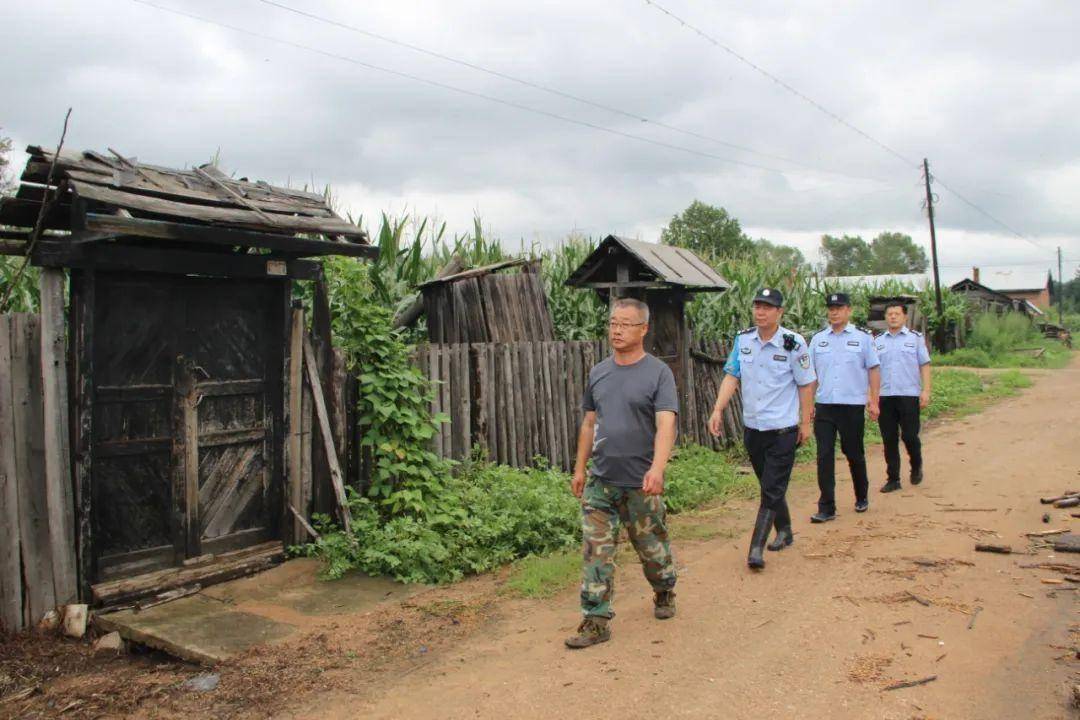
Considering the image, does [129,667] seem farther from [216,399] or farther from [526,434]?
[526,434]

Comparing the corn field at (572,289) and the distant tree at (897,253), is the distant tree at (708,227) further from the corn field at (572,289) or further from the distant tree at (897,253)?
the distant tree at (897,253)

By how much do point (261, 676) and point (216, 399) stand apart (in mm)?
2368

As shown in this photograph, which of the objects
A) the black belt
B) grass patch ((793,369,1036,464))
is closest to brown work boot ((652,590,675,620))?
the black belt

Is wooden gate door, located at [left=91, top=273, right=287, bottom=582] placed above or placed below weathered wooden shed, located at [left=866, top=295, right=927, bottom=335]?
below

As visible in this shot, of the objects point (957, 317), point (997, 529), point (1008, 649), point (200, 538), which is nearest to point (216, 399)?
point (200, 538)

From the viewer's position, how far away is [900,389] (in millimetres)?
9117

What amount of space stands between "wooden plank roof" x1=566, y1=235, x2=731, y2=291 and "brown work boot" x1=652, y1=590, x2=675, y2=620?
474 centimetres

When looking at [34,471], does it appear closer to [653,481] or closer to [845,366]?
[653,481]

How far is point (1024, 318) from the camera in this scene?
1588 inches

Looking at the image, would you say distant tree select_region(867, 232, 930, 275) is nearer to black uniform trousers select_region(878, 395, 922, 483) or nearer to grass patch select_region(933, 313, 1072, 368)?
grass patch select_region(933, 313, 1072, 368)

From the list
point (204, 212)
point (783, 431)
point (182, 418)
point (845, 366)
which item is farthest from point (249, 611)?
point (845, 366)

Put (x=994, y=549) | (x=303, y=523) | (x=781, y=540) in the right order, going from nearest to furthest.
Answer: (x=994, y=549) → (x=303, y=523) → (x=781, y=540)

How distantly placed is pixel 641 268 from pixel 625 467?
532cm

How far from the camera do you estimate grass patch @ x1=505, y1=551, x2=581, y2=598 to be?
19.4 feet
